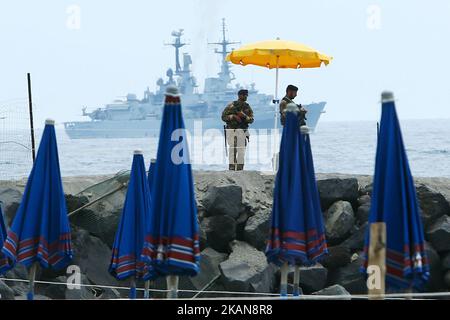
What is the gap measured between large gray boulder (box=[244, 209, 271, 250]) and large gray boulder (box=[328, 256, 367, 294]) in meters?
1.31

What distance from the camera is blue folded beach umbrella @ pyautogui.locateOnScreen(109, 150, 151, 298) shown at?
8969mm

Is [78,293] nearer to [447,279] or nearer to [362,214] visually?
[362,214]

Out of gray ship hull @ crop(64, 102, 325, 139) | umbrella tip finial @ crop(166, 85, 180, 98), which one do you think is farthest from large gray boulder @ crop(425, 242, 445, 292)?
gray ship hull @ crop(64, 102, 325, 139)

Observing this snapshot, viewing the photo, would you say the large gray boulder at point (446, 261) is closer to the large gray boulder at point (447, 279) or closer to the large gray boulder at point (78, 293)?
the large gray boulder at point (447, 279)

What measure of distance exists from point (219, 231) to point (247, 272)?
4.30 ft

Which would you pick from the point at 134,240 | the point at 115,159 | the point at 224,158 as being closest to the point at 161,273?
the point at 134,240

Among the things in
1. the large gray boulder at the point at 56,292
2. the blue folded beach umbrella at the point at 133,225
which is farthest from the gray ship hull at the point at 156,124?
the blue folded beach umbrella at the point at 133,225

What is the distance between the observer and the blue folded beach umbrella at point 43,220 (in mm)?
8406

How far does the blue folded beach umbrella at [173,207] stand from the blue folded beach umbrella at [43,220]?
1.38 m

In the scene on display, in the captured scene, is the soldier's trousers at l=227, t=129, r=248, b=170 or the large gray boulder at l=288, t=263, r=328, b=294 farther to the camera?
the soldier's trousers at l=227, t=129, r=248, b=170

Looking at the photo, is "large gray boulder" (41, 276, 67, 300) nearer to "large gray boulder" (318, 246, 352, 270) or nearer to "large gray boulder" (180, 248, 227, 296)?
"large gray boulder" (180, 248, 227, 296)

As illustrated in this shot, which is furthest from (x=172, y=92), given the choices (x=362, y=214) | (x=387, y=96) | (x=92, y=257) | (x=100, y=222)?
(x=362, y=214)
